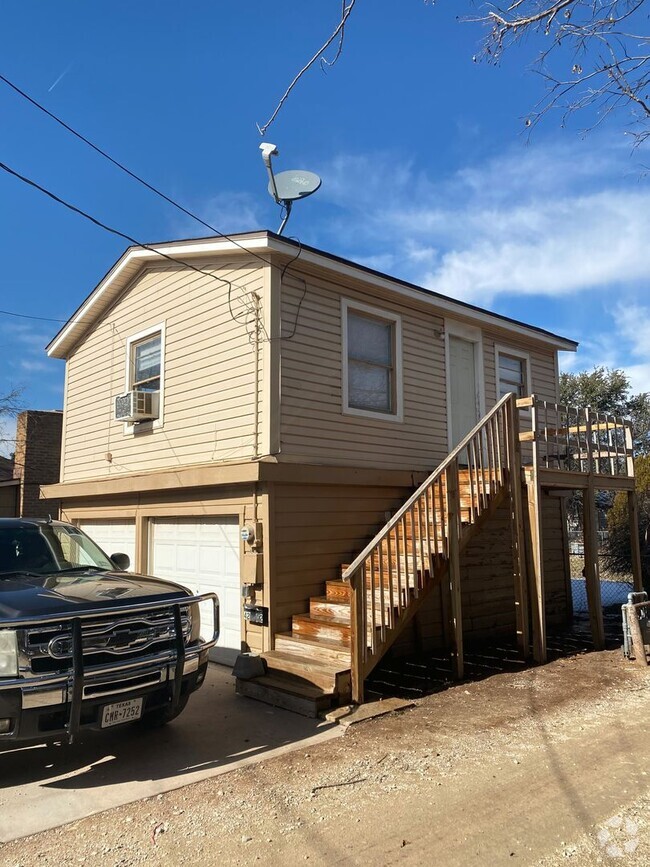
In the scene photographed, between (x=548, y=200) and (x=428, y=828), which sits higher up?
(x=548, y=200)

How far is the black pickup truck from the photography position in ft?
13.8

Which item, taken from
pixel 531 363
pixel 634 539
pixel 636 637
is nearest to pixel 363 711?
pixel 636 637

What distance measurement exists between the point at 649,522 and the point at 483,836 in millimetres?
13560

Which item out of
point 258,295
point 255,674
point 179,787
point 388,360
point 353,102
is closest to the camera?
point 179,787

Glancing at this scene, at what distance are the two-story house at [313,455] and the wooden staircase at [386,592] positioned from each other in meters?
0.03

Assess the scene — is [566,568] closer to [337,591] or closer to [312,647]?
[337,591]

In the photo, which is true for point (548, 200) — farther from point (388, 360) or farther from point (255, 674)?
point (255, 674)

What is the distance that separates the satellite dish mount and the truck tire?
6.20 metres

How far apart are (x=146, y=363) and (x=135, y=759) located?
6.89 meters

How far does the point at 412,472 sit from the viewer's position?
31.3ft

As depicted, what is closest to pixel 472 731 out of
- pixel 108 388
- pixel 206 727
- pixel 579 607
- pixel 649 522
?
pixel 206 727

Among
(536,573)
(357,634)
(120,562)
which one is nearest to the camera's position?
(357,634)

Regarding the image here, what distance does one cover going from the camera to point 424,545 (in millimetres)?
7613

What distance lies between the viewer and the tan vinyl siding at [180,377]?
8.43m
